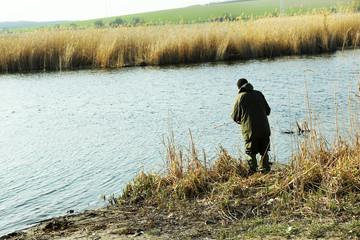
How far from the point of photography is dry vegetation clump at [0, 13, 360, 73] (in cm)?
2042

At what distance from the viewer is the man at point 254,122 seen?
5594 mm

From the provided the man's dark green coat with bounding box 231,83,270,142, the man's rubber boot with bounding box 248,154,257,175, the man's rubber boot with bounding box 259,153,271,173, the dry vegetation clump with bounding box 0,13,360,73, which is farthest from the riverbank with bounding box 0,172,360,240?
A: the dry vegetation clump with bounding box 0,13,360,73

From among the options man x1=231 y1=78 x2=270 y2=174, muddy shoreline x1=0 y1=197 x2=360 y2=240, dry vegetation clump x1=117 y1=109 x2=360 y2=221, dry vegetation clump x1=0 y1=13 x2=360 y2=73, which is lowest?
muddy shoreline x1=0 y1=197 x2=360 y2=240

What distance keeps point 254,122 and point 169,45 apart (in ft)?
50.2

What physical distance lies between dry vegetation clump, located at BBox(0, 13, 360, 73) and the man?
1491cm

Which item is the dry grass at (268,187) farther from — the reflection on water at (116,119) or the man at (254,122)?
the reflection on water at (116,119)

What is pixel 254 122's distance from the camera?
560cm

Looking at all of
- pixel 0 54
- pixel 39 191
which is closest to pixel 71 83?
pixel 0 54

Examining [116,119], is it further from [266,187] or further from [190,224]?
[190,224]

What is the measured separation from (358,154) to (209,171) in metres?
1.84

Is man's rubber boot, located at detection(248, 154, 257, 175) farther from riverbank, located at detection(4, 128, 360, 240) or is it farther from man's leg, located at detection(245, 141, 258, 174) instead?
riverbank, located at detection(4, 128, 360, 240)

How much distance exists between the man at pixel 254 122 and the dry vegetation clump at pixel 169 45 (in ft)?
48.9

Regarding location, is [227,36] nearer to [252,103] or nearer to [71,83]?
[71,83]

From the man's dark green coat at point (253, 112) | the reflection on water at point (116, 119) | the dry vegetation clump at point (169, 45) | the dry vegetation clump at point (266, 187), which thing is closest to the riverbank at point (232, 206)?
the dry vegetation clump at point (266, 187)
